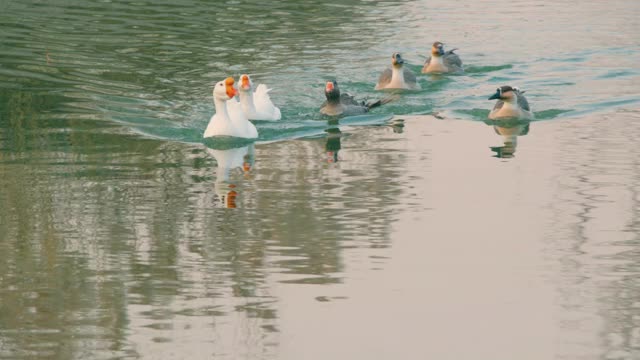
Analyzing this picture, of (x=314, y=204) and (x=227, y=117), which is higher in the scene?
(x=227, y=117)

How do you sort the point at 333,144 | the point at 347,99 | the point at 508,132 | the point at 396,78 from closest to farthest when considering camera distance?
the point at 333,144 < the point at 508,132 < the point at 347,99 < the point at 396,78

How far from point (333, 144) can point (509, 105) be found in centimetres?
347

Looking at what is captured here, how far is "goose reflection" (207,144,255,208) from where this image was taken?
17.5 m

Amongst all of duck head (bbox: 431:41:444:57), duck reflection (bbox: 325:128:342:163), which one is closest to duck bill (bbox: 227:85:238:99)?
duck reflection (bbox: 325:128:342:163)

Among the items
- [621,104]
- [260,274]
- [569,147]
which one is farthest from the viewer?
[621,104]

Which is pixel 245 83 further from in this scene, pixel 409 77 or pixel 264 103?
pixel 409 77

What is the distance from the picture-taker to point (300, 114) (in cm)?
2558

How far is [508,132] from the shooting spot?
23.3m

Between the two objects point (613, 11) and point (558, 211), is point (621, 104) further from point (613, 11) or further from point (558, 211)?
point (613, 11)

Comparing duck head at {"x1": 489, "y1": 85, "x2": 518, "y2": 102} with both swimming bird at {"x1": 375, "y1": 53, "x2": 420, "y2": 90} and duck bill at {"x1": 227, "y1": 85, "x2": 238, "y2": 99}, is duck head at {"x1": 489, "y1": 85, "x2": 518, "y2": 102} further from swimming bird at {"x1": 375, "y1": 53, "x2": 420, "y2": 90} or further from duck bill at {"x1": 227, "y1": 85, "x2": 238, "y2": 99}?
duck bill at {"x1": 227, "y1": 85, "x2": 238, "y2": 99}

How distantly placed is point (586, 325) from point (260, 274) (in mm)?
3240

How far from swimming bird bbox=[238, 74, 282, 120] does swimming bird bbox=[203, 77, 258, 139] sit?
1702 millimetres

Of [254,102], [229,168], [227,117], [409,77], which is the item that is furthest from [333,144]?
[409,77]

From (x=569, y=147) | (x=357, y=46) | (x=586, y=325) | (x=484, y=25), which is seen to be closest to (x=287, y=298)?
(x=586, y=325)
